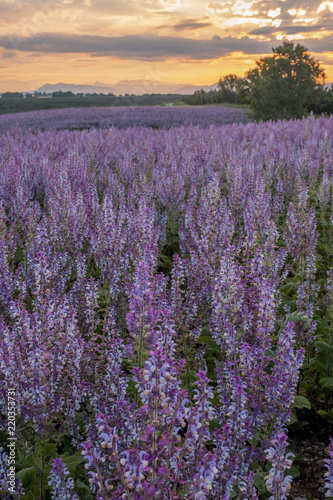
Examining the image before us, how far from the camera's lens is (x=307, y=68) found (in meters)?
26.1

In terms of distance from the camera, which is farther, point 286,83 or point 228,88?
point 228,88

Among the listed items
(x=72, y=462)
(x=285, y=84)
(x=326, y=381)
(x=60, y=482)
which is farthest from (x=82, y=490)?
(x=285, y=84)

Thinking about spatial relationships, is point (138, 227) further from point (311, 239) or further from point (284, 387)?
point (284, 387)

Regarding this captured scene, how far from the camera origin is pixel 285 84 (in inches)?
998

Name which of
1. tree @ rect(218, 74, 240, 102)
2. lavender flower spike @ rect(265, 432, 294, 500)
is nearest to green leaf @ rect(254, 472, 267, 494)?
lavender flower spike @ rect(265, 432, 294, 500)

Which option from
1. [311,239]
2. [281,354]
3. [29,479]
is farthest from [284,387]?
[311,239]

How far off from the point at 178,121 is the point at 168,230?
59.3ft

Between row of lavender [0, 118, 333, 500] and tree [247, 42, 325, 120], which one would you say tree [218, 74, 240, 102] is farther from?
row of lavender [0, 118, 333, 500]

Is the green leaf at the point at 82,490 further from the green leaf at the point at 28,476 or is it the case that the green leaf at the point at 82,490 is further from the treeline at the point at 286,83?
the treeline at the point at 286,83

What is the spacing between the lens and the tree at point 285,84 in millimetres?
25266

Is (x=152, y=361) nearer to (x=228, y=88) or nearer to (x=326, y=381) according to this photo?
(x=326, y=381)

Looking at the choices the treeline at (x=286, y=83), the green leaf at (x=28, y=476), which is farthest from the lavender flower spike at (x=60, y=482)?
the treeline at (x=286, y=83)

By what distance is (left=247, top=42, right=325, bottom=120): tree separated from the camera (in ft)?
82.9

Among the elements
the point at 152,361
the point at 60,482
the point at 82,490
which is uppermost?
the point at 152,361
